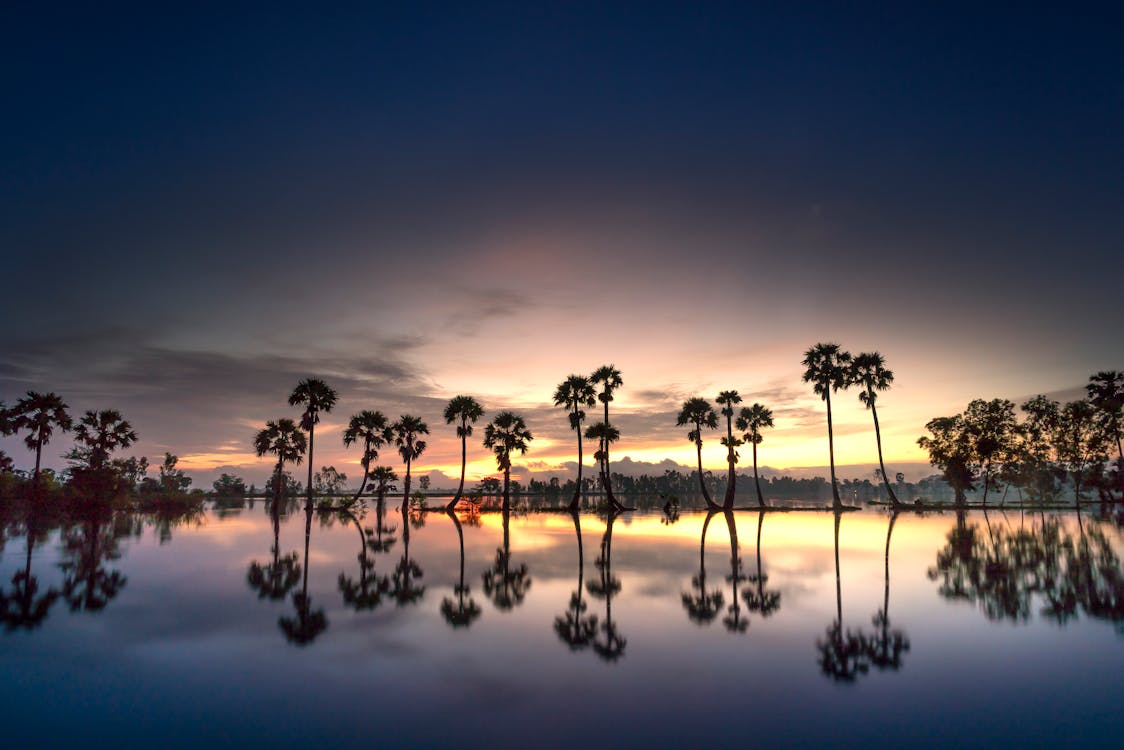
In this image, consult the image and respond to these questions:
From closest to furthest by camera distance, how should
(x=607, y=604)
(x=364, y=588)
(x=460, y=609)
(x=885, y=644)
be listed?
(x=885, y=644), (x=460, y=609), (x=607, y=604), (x=364, y=588)

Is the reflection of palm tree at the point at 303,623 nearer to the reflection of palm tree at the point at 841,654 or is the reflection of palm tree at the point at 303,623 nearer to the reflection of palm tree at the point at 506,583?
the reflection of palm tree at the point at 506,583

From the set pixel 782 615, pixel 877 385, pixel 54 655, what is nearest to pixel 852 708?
pixel 782 615

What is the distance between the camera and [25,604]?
41.8ft

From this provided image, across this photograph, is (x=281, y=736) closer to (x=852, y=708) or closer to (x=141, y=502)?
(x=852, y=708)

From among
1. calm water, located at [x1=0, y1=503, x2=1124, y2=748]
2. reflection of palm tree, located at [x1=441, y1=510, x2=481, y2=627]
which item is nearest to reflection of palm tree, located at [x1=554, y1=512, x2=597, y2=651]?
calm water, located at [x1=0, y1=503, x2=1124, y2=748]

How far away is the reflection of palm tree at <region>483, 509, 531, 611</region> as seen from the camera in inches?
536

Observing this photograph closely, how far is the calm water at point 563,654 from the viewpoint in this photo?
6492 millimetres

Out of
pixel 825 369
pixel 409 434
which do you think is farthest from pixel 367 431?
pixel 825 369

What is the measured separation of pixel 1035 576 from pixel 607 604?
13.7 m

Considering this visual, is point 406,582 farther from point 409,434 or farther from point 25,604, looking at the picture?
point 409,434

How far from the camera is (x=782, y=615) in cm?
1192

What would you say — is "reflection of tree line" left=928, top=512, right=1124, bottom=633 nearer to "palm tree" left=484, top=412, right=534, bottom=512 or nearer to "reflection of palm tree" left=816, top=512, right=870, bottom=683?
"reflection of palm tree" left=816, top=512, right=870, bottom=683

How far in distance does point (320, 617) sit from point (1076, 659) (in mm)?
14196

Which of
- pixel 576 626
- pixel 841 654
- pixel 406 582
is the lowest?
pixel 406 582
